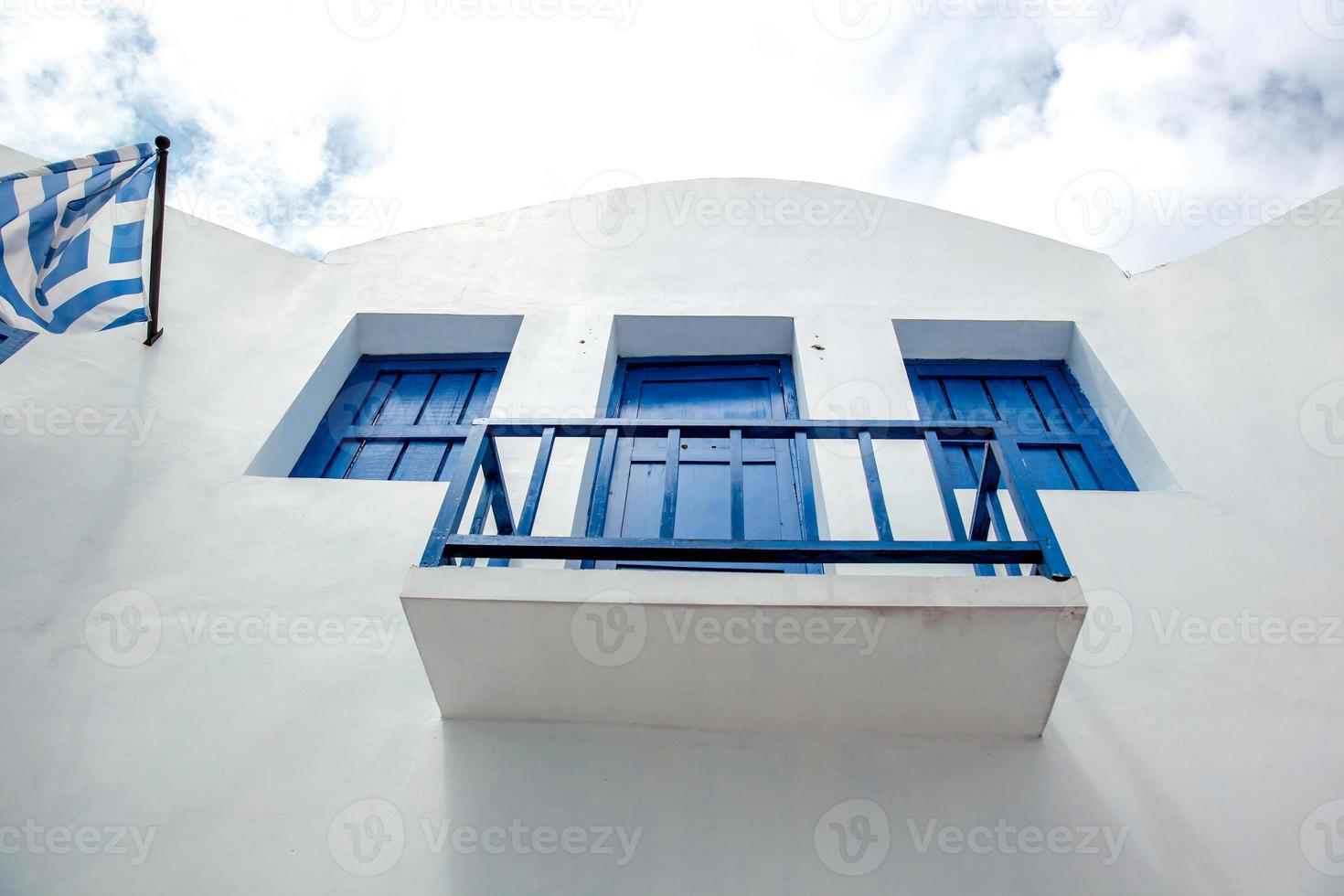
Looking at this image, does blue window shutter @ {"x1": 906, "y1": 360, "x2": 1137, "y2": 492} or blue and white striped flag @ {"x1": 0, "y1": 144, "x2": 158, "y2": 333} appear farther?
blue window shutter @ {"x1": 906, "y1": 360, "x2": 1137, "y2": 492}

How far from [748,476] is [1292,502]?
2777 mm

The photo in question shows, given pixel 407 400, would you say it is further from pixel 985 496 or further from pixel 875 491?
pixel 985 496

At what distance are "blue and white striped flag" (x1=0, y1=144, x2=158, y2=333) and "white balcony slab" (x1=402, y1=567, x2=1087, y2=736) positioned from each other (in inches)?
116

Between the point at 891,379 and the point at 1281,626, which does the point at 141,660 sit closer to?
the point at 891,379

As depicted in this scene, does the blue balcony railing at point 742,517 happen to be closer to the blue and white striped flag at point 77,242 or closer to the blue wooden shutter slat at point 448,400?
the blue wooden shutter slat at point 448,400

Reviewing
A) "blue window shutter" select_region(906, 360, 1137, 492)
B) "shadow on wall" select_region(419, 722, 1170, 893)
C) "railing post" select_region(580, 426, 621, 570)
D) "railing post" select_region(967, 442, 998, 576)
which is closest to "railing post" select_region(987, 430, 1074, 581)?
"railing post" select_region(967, 442, 998, 576)

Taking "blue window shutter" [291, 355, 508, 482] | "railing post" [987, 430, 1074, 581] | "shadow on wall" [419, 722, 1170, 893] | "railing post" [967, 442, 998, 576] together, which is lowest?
"shadow on wall" [419, 722, 1170, 893]

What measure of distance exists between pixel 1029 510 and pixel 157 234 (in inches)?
207

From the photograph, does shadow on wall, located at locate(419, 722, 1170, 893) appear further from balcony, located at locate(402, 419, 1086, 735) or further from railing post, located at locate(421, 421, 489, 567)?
railing post, located at locate(421, 421, 489, 567)

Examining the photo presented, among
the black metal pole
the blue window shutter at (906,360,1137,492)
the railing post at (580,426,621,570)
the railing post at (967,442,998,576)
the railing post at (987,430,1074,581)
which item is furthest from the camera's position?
the black metal pole

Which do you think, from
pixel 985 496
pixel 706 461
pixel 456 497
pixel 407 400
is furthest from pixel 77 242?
pixel 985 496

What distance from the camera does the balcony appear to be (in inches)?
115

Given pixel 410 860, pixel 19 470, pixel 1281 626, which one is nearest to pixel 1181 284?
Answer: pixel 1281 626

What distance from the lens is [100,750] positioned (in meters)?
3.24
